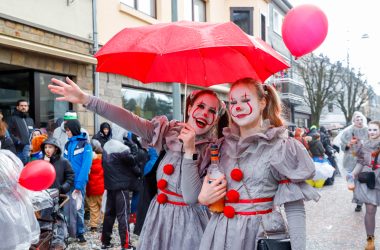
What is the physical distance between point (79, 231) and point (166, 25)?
4.26 metres

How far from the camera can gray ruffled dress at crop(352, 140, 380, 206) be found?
586cm

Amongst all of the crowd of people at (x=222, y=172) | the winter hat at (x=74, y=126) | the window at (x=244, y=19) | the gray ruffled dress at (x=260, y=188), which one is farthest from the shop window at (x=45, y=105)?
the window at (x=244, y=19)

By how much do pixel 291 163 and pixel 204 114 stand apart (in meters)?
0.89

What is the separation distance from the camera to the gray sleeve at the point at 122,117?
118 inches

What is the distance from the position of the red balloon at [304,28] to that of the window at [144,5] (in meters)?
7.95

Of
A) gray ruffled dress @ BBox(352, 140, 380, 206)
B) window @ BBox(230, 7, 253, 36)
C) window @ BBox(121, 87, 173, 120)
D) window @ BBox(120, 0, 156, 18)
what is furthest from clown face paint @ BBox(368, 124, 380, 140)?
window @ BBox(230, 7, 253, 36)

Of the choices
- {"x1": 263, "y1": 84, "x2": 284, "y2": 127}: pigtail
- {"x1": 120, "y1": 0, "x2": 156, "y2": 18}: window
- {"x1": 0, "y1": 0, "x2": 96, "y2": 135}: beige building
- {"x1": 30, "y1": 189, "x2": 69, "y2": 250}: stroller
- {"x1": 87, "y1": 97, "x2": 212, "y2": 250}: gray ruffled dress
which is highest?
{"x1": 120, "y1": 0, "x2": 156, "y2": 18}: window

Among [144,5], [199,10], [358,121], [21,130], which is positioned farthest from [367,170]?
[199,10]

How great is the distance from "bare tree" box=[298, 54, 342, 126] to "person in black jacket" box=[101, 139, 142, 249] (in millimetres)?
25173

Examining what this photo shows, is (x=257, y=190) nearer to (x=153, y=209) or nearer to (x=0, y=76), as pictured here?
(x=153, y=209)

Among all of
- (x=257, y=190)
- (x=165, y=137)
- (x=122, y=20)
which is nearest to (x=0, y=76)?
(x=122, y=20)

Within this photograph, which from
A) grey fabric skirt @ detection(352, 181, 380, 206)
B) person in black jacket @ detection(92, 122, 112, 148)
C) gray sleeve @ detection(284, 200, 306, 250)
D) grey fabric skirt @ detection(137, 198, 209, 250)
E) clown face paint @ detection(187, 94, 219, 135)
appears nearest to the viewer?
gray sleeve @ detection(284, 200, 306, 250)

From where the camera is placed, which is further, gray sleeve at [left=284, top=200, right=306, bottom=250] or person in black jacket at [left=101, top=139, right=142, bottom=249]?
person in black jacket at [left=101, top=139, right=142, bottom=249]

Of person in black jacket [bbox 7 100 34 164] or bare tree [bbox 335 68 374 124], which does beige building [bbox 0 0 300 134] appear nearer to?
person in black jacket [bbox 7 100 34 164]
